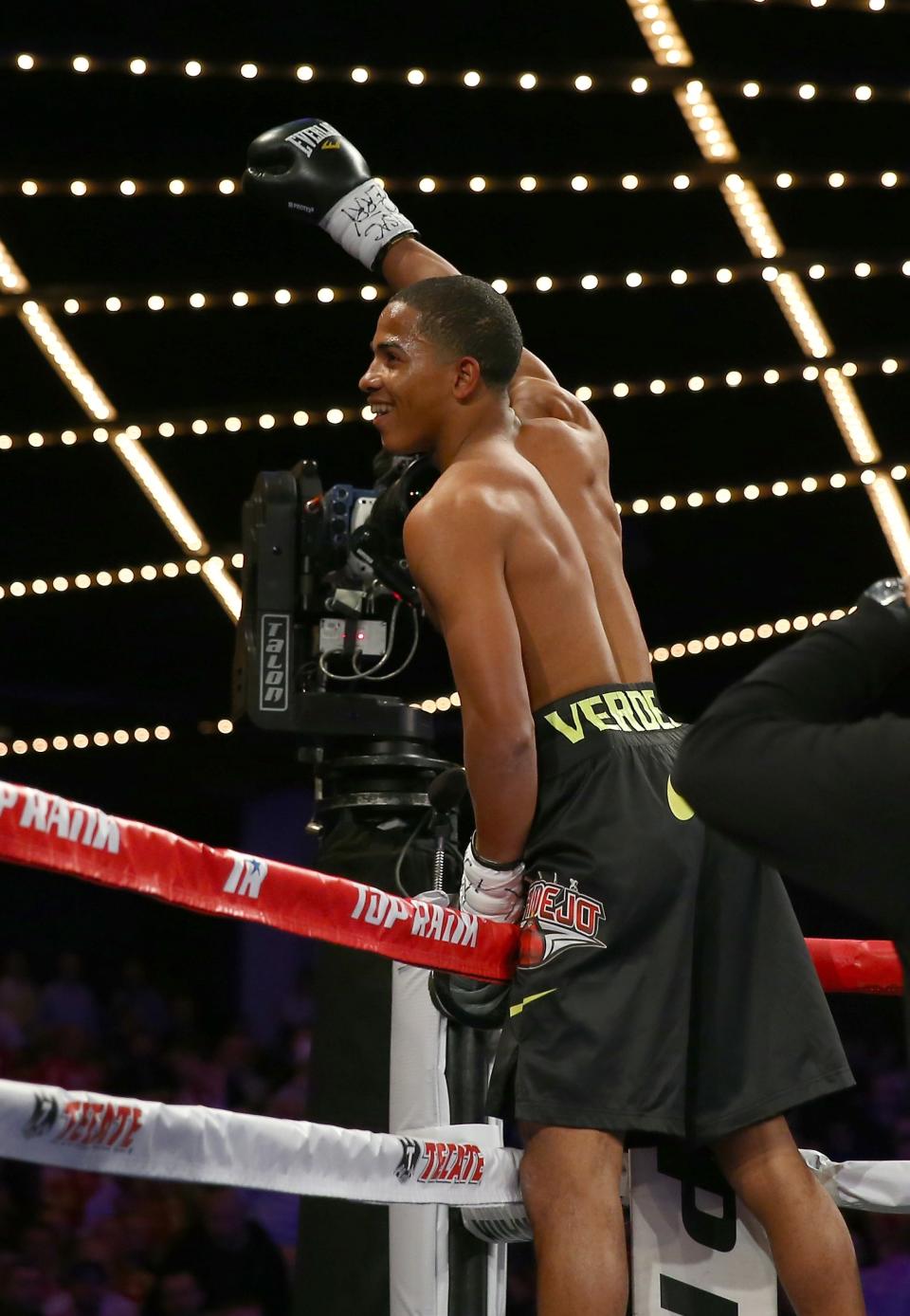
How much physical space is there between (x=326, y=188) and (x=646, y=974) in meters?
1.48

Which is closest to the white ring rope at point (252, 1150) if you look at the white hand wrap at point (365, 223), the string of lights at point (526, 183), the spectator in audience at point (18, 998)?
the white hand wrap at point (365, 223)

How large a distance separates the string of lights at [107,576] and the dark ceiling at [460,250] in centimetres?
5

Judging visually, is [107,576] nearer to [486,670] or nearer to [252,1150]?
[486,670]

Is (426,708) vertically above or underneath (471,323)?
above

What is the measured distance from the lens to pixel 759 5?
16.2 ft

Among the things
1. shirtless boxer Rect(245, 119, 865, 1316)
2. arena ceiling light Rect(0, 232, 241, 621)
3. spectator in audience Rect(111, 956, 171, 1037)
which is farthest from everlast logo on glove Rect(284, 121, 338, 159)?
spectator in audience Rect(111, 956, 171, 1037)

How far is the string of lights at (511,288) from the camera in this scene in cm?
573

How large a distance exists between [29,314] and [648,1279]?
4600 mm

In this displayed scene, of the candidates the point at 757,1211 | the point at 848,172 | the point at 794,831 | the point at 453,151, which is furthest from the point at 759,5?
the point at 794,831

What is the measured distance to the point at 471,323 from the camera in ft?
7.43

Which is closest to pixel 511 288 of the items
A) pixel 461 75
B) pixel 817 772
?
pixel 461 75

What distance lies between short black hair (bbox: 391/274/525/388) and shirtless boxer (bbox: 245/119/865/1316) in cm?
16

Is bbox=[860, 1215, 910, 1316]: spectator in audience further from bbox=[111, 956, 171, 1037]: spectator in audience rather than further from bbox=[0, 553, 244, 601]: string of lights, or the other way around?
bbox=[0, 553, 244, 601]: string of lights

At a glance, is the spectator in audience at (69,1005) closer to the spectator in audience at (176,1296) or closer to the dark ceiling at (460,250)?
the dark ceiling at (460,250)
